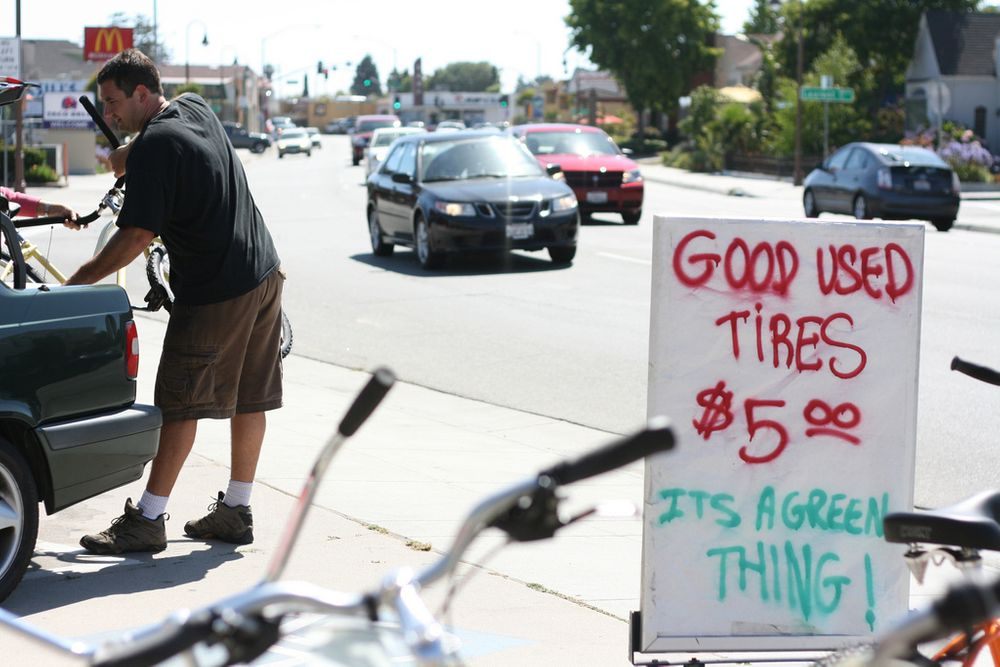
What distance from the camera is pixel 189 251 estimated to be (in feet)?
18.6

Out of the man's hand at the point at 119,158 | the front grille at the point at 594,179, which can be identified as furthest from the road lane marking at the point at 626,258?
the man's hand at the point at 119,158

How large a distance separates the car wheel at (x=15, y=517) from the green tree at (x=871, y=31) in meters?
56.6

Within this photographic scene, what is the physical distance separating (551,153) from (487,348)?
1313 centimetres

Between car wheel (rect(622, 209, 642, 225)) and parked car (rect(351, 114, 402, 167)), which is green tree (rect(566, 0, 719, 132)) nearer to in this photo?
parked car (rect(351, 114, 402, 167))

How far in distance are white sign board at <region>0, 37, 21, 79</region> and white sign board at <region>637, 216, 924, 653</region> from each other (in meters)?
29.4

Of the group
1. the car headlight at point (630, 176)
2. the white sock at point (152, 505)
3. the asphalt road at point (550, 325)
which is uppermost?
the car headlight at point (630, 176)

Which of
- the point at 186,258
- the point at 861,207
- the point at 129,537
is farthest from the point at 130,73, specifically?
the point at 861,207

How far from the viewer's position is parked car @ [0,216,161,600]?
5.11 m

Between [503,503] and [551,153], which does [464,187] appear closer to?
[551,153]

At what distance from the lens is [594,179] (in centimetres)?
2389

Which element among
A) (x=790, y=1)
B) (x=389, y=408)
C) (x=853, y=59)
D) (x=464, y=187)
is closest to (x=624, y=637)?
(x=389, y=408)

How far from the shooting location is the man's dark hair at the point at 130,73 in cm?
566

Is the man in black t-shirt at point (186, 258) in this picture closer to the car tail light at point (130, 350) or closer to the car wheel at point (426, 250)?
the car tail light at point (130, 350)

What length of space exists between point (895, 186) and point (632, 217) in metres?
4.46
